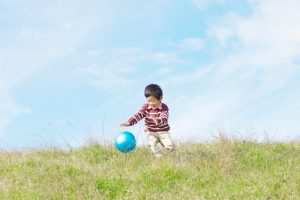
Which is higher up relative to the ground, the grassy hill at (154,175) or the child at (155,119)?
the child at (155,119)

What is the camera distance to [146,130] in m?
12.2

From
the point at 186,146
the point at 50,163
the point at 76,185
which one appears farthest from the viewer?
the point at 186,146

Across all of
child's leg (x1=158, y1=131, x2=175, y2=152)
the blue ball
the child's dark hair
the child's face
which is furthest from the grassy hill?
the child's dark hair

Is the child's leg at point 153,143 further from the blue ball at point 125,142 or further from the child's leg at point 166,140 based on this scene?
the blue ball at point 125,142

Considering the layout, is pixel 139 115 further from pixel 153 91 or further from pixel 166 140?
pixel 166 140

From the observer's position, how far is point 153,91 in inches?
468

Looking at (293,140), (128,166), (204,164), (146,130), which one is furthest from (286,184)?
(293,140)

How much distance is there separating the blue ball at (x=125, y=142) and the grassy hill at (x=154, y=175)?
0.14 m

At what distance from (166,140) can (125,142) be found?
2.89 ft

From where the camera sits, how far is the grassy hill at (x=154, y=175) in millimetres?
8945

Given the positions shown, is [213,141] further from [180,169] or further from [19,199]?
[19,199]

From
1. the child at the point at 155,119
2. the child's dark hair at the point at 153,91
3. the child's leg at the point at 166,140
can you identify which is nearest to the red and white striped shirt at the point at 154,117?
the child at the point at 155,119

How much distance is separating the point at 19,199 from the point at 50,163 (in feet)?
6.73

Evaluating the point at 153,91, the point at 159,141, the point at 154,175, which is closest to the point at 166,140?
the point at 159,141
